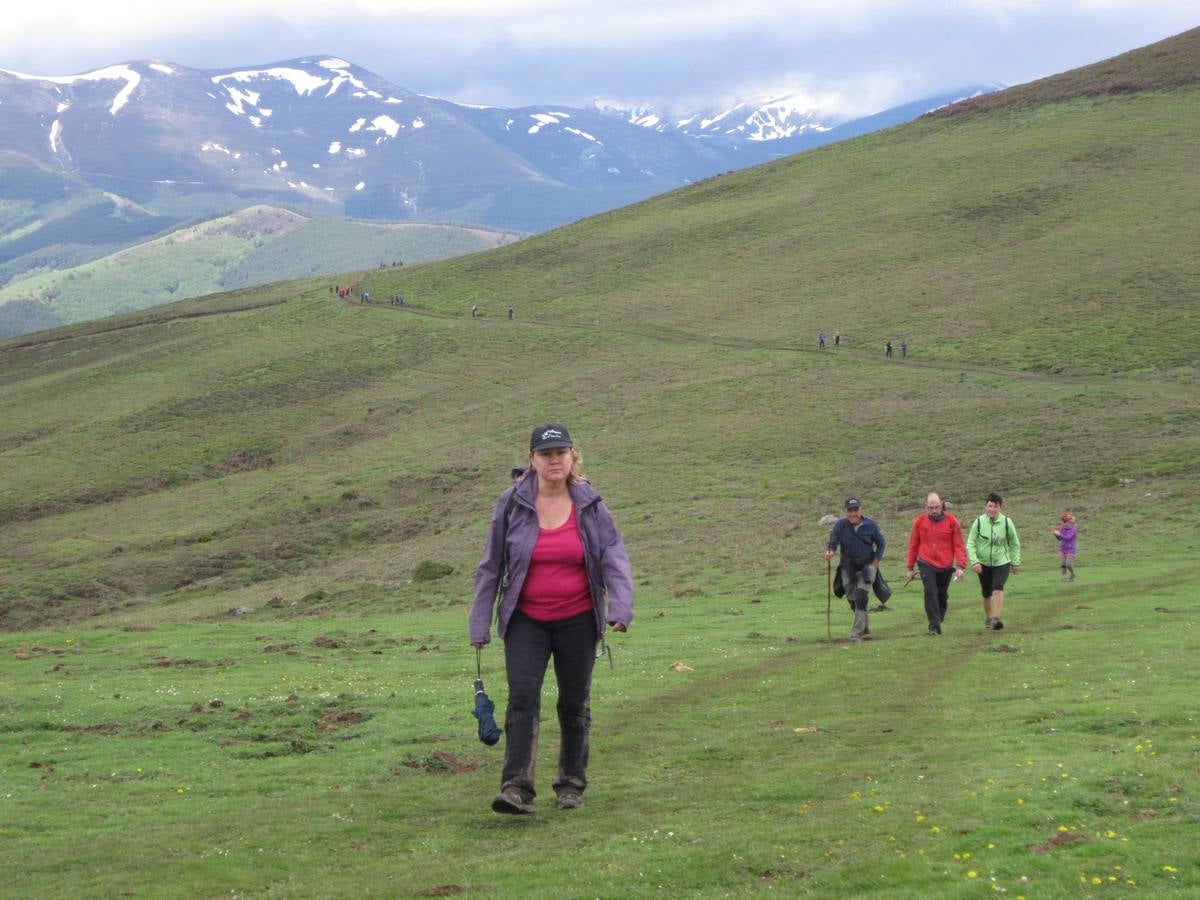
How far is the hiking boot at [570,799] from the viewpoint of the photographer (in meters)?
13.0

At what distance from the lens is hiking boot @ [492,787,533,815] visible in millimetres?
12531

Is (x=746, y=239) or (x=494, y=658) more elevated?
(x=746, y=239)

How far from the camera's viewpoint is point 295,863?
11.4 metres

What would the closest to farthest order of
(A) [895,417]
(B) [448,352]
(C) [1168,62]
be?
(A) [895,417], (B) [448,352], (C) [1168,62]

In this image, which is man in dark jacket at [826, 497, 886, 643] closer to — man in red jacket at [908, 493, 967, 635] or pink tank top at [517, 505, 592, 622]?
man in red jacket at [908, 493, 967, 635]

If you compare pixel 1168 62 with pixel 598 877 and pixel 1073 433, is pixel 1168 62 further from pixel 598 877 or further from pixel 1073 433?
pixel 598 877

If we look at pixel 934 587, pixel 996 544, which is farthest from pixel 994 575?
pixel 934 587

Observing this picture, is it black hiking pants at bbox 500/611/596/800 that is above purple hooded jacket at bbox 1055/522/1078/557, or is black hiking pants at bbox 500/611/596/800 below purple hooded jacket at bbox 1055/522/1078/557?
above

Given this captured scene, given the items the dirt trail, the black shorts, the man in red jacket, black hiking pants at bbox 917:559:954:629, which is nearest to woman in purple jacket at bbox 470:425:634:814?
the man in red jacket

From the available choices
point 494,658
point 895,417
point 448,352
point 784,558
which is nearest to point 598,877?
point 494,658

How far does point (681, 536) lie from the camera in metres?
50.6

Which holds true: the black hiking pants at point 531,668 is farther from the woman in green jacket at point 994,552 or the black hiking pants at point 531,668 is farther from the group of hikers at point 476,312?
the group of hikers at point 476,312

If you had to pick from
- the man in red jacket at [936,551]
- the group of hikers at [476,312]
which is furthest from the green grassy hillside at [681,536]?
the man in red jacket at [936,551]

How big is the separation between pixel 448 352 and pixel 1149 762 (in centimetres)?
9555
